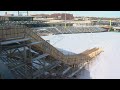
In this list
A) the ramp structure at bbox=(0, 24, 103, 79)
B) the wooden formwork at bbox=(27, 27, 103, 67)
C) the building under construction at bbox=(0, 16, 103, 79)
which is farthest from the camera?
the wooden formwork at bbox=(27, 27, 103, 67)

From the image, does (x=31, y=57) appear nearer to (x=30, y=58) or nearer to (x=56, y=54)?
(x=30, y=58)

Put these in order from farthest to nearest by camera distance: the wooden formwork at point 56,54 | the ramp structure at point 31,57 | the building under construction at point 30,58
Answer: the wooden formwork at point 56,54 < the ramp structure at point 31,57 < the building under construction at point 30,58

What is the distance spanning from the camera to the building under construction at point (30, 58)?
690 centimetres

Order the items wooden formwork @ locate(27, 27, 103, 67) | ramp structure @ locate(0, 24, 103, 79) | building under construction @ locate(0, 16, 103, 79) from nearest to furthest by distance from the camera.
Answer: building under construction @ locate(0, 16, 103, 79)
ramp structure @ locate(0, 24, 103, 79)
wooden formwork @ locate(27, 27, 103, 67)

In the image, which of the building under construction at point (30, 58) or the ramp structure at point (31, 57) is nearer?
the building under construction at point (30, 58)

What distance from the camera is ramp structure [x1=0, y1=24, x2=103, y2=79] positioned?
701cm

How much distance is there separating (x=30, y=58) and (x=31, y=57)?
0.27m

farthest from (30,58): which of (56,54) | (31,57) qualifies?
(56,54)

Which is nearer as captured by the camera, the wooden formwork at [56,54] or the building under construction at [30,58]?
the building under construction at [30,58]

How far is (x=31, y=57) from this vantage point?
8.22 meters

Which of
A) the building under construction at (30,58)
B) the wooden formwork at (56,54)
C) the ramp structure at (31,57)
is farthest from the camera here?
the wooden formwork at (56,54)
